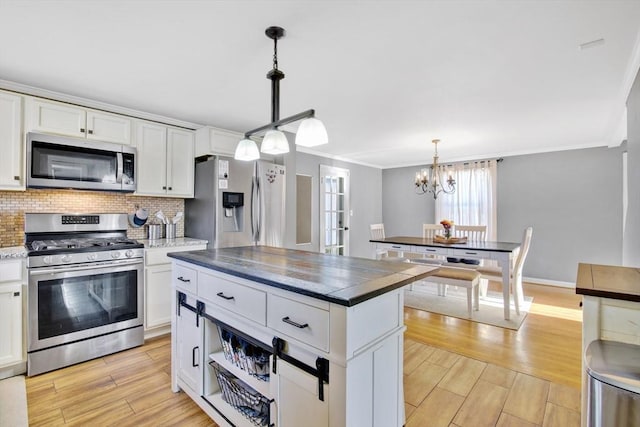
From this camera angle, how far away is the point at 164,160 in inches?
127

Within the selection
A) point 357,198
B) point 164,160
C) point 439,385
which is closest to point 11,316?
point 164,160

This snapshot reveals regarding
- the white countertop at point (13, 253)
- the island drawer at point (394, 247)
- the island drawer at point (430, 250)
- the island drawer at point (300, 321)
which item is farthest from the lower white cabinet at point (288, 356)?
the island drawer at point (394, 247)

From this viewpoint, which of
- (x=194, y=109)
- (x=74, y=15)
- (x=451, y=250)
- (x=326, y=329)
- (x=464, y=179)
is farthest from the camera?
(x=464, y=179)

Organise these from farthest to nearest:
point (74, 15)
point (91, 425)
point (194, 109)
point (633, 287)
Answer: point (194, 109)
point (91, 425)
point (74, 15)
point (633, 287)

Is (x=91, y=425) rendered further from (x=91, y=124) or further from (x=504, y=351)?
(x=504, y=351)

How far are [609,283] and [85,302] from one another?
3423 millimetres

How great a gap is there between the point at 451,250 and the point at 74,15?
3.91 metres

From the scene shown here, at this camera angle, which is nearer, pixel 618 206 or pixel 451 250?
pixel 451 250

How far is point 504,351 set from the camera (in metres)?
2.62

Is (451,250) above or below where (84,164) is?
below

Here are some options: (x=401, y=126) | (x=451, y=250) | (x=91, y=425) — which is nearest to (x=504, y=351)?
(x=451, y=250)

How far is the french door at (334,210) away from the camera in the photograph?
545 centimetres

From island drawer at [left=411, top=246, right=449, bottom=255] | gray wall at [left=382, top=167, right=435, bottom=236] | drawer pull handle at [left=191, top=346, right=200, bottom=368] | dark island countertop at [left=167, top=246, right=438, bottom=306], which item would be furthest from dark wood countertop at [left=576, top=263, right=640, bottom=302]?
gray wall at [left=382, top=167, right=435, bottom=236]

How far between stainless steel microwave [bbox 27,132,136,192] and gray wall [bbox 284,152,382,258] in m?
2.55
